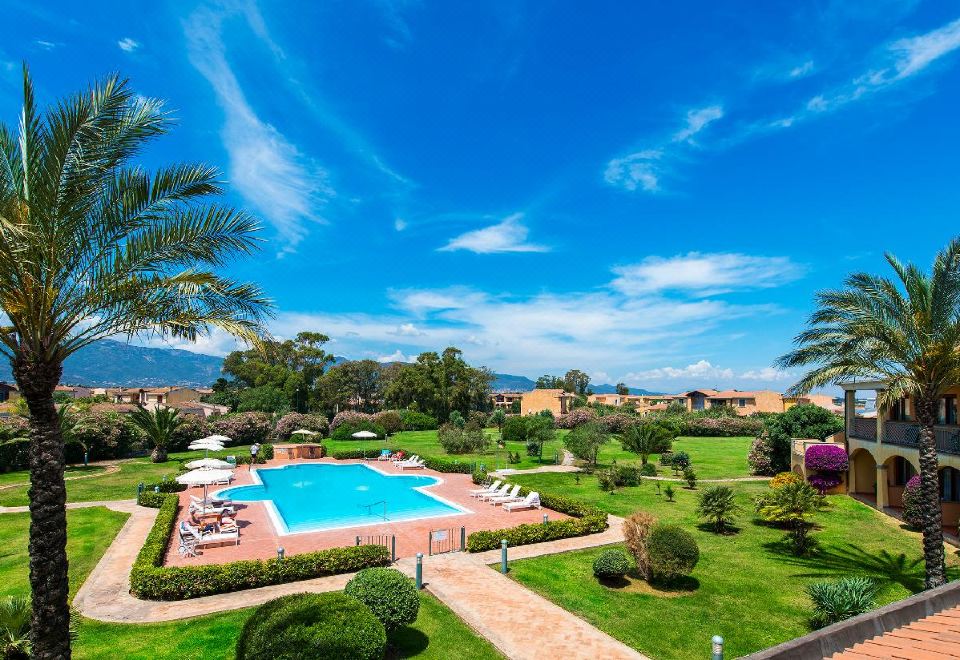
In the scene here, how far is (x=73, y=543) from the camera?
16.2m

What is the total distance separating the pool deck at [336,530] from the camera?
15.9m

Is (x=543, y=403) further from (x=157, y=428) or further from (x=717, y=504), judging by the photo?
(x=717, y=504)

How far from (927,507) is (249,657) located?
45.0 ft

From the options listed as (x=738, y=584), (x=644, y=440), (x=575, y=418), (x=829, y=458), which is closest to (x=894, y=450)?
(x=829, y=458)

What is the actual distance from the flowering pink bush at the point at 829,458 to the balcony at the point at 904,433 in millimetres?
905

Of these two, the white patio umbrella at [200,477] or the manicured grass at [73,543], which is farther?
the white patio umbrella at [200,477]

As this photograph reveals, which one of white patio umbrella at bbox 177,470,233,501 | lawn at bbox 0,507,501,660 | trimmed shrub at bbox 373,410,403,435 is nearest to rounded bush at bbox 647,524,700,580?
lawn at bbox 0,507,501,660

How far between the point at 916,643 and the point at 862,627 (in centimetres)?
53

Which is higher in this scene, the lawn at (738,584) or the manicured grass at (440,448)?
the lawn at (738,584)

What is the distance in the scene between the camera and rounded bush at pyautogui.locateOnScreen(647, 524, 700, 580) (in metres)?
12.8

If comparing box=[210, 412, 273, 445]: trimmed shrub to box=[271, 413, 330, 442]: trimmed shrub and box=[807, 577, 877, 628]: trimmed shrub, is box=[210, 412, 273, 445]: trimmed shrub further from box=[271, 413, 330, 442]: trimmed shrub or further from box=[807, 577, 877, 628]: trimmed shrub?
box=[807, 577, 877, 628]: trimmed shrub

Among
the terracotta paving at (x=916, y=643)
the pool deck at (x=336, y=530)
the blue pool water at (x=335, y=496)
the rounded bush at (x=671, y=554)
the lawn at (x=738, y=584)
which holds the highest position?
the terracotta paving at (x=916, y=643)

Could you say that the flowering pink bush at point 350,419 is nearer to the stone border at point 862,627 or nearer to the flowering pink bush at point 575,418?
the flowering pink bush at point 575,418

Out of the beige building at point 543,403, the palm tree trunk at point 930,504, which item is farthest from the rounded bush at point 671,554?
the beige building at point 543,403
